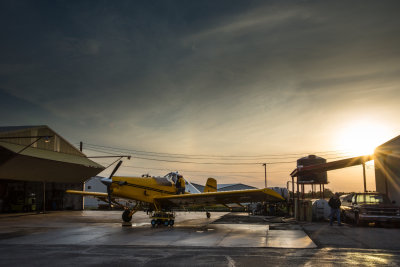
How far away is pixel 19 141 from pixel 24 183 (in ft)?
30.5

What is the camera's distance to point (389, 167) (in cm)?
2125

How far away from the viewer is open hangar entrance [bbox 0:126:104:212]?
85.1 feet

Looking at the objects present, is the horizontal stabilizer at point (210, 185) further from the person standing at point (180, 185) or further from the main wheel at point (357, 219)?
the main wheel at point (357, 219)

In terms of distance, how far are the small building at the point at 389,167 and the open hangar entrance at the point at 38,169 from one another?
909 inches

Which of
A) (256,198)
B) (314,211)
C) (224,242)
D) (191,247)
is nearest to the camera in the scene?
(191,247)

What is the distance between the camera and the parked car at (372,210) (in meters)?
16.2

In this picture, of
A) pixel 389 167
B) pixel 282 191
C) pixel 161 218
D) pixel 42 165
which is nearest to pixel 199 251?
pixel 161 218

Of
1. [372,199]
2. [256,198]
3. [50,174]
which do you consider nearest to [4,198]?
[50,174]

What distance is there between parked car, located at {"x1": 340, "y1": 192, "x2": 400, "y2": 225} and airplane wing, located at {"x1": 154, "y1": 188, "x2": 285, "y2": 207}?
4364 mm

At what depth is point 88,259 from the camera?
7.90m

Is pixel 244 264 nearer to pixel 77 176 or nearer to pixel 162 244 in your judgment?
pixel 162 244

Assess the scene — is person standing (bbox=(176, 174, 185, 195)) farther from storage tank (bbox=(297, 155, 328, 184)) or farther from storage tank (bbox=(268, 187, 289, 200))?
storage tank (bbox=(297, 155, 328, 184))

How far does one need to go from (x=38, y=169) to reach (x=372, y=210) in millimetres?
25428

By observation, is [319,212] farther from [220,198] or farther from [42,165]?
[42,165]
